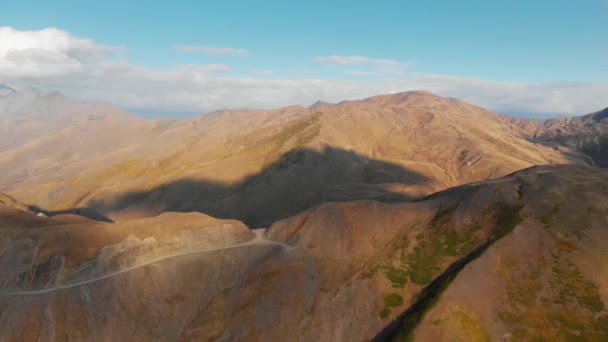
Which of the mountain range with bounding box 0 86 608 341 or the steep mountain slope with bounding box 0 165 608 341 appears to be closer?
the mountain range with bounding box 0 86 608 341

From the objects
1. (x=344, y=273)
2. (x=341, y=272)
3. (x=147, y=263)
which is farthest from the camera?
(x=147, y=263)

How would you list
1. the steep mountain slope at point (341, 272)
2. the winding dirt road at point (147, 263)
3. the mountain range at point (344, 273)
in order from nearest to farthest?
the mountain range at point (344, 273) → the steep mountain slope at point (341, 272) → the winding dirt road at point (147, 263)

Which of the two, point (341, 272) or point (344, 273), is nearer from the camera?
point (344, 273)

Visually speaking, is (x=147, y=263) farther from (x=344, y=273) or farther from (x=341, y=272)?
(x=344, y=273)

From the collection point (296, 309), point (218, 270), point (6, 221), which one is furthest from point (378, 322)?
point (6, 221)

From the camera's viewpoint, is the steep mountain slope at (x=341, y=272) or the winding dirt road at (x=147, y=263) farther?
the winding dirt road at (x=147, y=263)

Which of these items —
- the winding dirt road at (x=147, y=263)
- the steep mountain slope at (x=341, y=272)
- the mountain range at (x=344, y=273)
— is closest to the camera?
the mountain range at (x=344, y=273)

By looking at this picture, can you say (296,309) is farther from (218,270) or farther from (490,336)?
(490,336)

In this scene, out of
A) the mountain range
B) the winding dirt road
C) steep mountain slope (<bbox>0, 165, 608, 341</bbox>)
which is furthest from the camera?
the winding dirt road

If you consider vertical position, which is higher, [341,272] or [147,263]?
[341,272]

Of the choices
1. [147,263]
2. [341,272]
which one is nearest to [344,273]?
[341,272]
